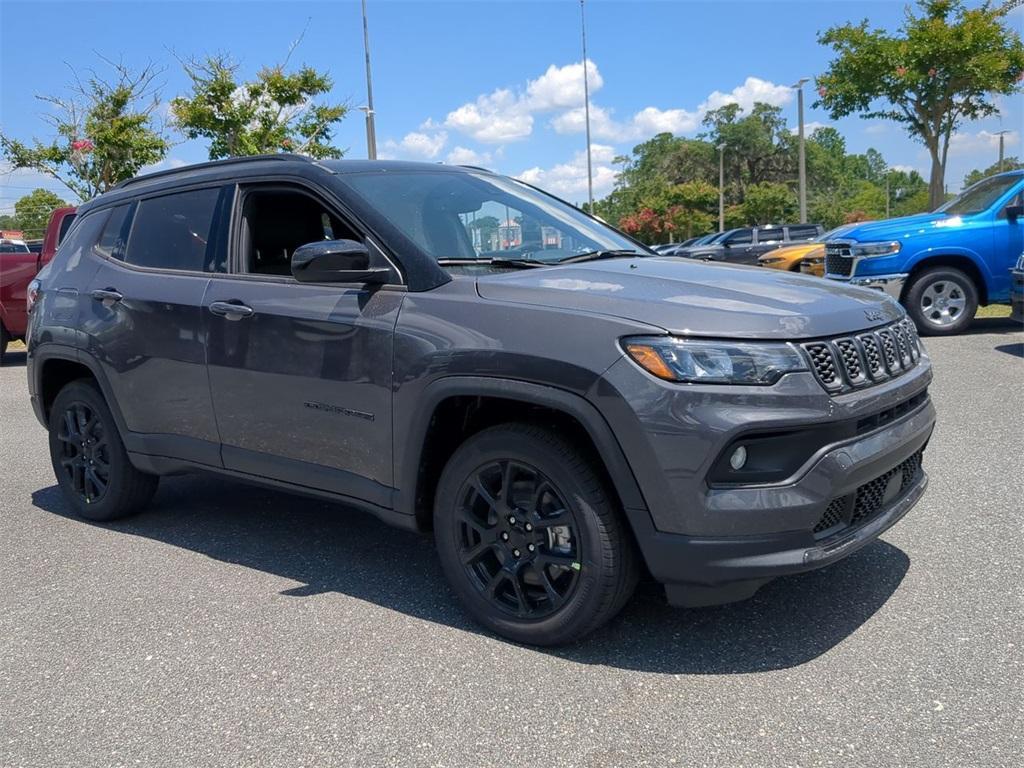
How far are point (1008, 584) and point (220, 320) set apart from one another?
3.53 metres

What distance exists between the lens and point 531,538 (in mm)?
3266

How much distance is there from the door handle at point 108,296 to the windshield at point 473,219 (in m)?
1.59

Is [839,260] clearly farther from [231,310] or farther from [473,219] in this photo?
[231,310]

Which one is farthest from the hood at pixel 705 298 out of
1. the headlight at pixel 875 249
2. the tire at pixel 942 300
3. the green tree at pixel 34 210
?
the green tree at pixel 34 210

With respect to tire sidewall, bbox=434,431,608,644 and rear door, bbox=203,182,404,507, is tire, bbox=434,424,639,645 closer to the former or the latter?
tire sidewall, bbox=434,431,608,644

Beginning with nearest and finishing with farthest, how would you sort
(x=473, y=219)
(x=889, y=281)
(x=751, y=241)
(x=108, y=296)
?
1. (x=473, y=219)
2. (x=108, y=296)
3. (x=889, y=281)
4. (x=751, y=241)

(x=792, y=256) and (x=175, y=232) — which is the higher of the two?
(x=175, y=232)

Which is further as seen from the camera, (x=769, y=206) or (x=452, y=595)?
(x=769, y=206)

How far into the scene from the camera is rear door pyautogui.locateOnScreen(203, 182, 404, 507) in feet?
11.8

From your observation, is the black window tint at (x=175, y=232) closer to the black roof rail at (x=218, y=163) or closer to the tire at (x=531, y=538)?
the black roof rail at (x=218, y=163)

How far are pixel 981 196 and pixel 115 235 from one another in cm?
951

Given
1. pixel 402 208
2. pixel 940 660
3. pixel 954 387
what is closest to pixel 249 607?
pixel 402 208

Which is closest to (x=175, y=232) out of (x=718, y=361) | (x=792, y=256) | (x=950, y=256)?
(x=718, y=361)

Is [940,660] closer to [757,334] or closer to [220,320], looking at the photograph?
[757,334]
